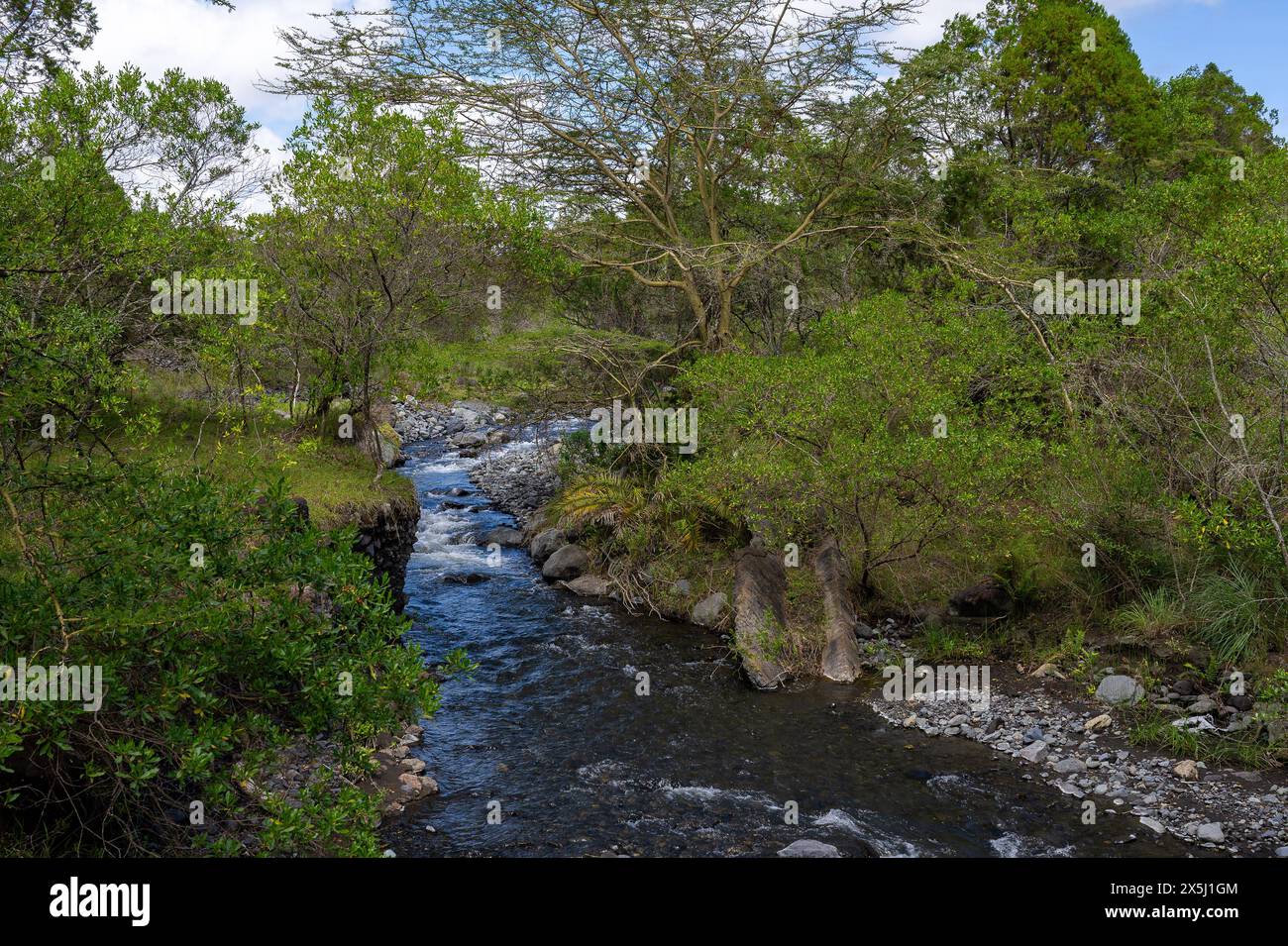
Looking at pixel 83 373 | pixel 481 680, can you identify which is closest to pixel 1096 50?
pixel 481 680

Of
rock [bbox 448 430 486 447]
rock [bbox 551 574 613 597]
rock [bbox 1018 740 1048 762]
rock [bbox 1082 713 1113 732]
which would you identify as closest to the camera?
rock [bbox 1018 740 1048 762]

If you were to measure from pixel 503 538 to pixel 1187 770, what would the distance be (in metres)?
14.7

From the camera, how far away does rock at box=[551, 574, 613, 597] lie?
1719 centimetres

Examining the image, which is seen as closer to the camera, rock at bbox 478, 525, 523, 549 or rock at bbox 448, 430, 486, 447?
rock at bbox 478, 525, 523, 549

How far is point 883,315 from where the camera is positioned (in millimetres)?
14164

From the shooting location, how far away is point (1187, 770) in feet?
30.3

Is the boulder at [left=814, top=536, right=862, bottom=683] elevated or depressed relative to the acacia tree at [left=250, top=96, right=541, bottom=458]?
depressed

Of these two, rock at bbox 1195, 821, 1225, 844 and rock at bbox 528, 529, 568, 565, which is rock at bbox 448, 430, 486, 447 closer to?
rock at bbox 528, 529, 568, 565

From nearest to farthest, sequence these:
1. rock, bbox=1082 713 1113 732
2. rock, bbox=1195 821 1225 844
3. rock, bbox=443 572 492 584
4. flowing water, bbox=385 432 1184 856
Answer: rock, bbox=1195 821 1225 844 → flowing water, bbox=385 432 1184 856 → rock, bbox=1082 713 1113 732 → rock, bbox=443 572 492 584

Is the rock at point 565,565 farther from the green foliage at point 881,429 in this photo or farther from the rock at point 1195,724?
the rock at point 1195,724

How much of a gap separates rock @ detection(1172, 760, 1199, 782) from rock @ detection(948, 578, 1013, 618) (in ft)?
14.3

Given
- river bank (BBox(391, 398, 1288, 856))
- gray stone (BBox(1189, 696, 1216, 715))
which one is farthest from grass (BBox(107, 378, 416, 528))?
gray stone (BBox(1189, 696, 1216, 715))

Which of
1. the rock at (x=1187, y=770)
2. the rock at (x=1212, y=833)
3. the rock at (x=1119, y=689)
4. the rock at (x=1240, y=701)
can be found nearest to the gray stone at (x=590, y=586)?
the rock at (x=1119, y=689)
